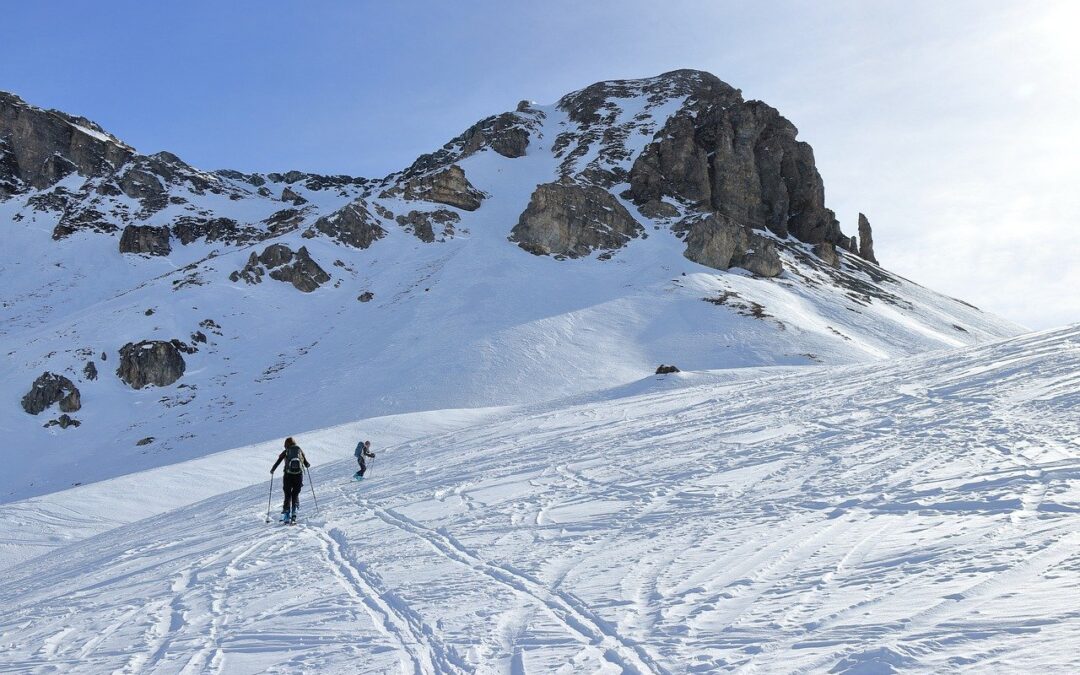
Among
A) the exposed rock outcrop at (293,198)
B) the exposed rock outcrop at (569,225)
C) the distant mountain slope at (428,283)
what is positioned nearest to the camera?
the distant mountain slope at (428,283)

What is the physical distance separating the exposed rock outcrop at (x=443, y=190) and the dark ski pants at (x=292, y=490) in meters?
53.5

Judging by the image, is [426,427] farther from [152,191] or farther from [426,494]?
[152,191]

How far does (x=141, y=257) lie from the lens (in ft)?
213

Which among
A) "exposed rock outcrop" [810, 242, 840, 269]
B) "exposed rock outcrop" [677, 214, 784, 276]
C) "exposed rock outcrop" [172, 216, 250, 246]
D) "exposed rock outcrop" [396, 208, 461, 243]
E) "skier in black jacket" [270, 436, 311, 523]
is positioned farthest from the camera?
"exposed rock outcrop" [172, 216, 250, 246]

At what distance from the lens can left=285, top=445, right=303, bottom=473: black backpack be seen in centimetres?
1271

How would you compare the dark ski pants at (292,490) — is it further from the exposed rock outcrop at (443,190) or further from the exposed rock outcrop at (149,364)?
the exposed rock outcrop at (443,190)

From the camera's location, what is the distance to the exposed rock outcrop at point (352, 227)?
57656mm

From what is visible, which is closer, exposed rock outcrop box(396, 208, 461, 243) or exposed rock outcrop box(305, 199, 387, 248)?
exposed rock outcrop box(305, 199, 387, 248)

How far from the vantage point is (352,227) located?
58.5 metres

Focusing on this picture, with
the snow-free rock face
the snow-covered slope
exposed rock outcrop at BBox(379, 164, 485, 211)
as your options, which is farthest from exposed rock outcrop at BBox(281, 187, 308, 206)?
the snow-covered slope

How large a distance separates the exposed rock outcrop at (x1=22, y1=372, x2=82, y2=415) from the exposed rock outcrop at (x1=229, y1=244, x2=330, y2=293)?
1538 centimetres

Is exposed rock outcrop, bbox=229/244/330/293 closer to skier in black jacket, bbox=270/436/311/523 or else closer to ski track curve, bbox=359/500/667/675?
skier in black jacket, bbox=270/436/311/523

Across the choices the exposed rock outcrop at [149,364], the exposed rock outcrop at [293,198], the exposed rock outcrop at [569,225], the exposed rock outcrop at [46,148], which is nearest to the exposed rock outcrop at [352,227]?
the exposed rock outcrop at [569,225]

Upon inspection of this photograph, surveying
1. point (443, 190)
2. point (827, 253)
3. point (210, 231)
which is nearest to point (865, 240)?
point (827, 253)
